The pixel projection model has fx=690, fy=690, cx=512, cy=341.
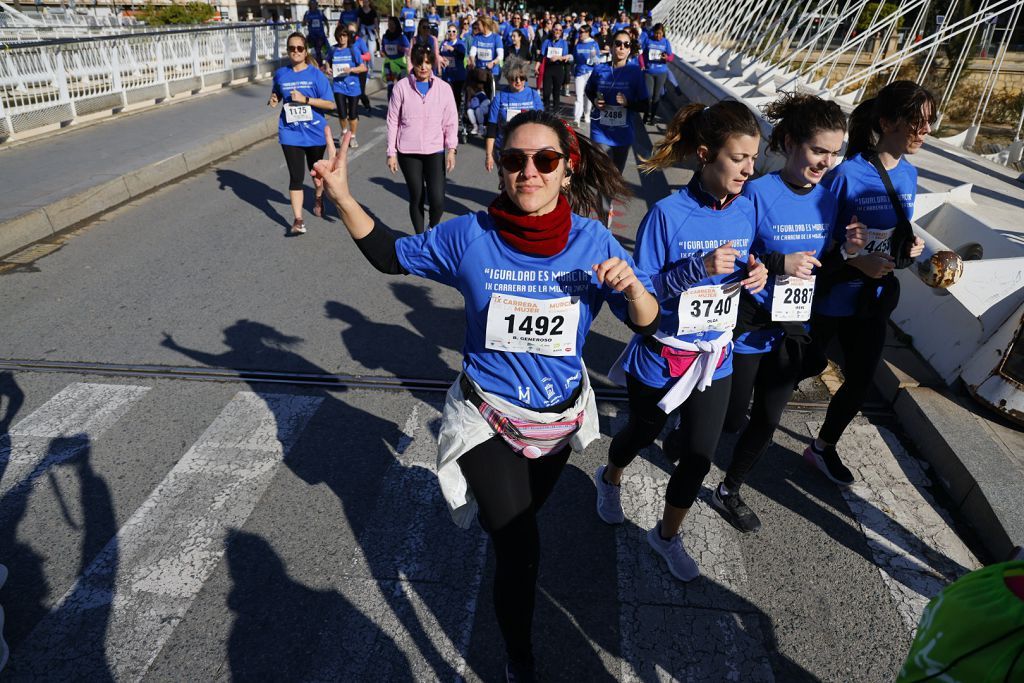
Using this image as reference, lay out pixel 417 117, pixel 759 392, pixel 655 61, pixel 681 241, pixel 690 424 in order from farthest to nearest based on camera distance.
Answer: pixel 655 61, pixel 417 117, pixel 759 392, pixel 690 424, pixel 681 241

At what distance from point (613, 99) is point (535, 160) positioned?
5681mm

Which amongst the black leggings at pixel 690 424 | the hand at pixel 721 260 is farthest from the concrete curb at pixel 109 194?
the hand at pixel 721 260

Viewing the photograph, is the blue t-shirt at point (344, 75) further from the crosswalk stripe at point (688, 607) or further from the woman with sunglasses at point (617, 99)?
the crosswalk stripe at point (688, 607)

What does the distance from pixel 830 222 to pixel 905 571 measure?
161cm

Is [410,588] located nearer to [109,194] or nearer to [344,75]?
[109,194]

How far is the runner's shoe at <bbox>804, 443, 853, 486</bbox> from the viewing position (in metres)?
3.68

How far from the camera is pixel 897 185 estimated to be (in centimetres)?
328

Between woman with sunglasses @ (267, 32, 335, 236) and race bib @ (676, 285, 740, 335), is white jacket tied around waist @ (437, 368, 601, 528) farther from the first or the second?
woman with sunglasses @ (267, 32, 335, 236)

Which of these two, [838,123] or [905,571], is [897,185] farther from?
[905,571]

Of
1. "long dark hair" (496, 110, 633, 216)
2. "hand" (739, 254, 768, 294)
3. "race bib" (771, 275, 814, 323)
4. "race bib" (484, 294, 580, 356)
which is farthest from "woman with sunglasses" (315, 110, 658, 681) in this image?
"race bib" (771, 275, 814, 323)

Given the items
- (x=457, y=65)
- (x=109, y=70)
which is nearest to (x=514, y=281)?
(x=457, y=65)

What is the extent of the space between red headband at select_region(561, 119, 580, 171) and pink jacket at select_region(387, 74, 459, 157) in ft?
14.3

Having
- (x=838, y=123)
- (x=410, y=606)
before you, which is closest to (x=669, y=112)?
(x=838, y=123)

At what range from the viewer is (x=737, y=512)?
3355 mm
